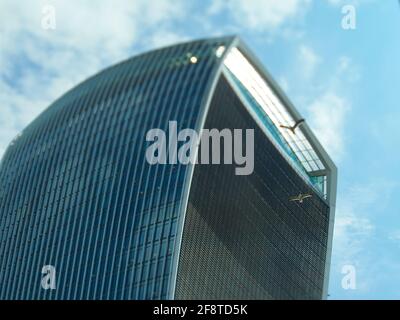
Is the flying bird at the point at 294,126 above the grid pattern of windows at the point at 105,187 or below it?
above

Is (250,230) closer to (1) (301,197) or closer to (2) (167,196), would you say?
(1) (301,197)

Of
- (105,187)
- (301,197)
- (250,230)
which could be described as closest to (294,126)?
(301,197)

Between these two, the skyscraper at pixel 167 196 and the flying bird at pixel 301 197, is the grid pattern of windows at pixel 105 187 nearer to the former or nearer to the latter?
the skyscraper at pixel 167 196

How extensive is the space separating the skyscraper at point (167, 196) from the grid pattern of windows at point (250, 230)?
0.24 m

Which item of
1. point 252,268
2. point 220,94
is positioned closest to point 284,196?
point 252,268

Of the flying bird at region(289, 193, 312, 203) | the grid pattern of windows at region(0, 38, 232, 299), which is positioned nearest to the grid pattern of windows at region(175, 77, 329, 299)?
the flying bird at region(289, 193, 312, 203)

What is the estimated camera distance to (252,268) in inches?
4350

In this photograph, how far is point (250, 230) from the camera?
111m

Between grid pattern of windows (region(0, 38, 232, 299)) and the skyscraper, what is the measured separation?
0.65 feet

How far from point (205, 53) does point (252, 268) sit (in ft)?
99.0

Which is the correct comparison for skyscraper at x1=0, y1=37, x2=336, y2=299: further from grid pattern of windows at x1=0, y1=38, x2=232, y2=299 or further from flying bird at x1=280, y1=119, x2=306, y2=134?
flying bird at x1=280, y1=119, x2=306, y2=134

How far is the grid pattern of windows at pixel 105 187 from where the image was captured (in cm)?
9662

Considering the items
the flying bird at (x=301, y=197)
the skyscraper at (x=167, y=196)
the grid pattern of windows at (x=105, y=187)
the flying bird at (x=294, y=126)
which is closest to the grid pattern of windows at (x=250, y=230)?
the skyscraper at (x=167, y=196)
